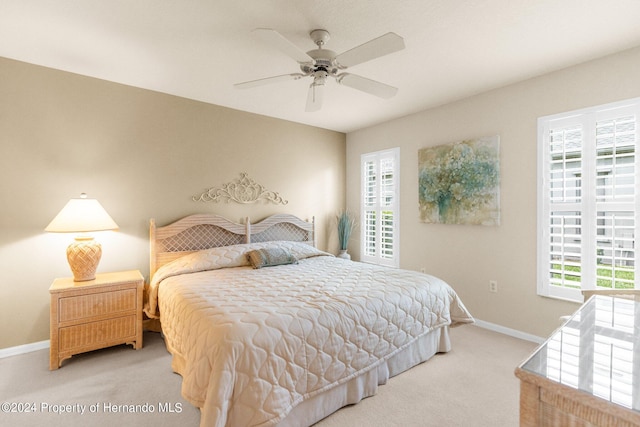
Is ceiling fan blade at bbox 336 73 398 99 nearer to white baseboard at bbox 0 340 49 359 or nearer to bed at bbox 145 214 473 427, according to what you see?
bed at bbox 145 214 473 427

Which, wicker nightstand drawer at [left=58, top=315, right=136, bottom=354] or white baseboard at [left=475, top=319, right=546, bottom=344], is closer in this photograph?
wicker nightstand drawer at [left=58, top=315, right=136, bottom=354]

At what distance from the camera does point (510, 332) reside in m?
3.21

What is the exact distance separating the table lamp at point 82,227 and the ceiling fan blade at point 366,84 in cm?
242

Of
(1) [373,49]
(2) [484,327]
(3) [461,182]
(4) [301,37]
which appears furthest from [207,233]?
(2) [484,327]

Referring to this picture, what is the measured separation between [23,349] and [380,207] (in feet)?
14.1

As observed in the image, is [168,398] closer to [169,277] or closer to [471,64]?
[169,277]

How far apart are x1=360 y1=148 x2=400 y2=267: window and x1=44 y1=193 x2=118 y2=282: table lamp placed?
3394 millimetres

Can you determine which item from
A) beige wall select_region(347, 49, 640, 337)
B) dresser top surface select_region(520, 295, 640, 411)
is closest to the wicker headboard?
beige wall select_region(347, 49, 640, 337)

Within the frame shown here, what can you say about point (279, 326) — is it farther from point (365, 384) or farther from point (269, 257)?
point (269, 257)

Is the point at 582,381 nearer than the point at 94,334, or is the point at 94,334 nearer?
the point at 582,381

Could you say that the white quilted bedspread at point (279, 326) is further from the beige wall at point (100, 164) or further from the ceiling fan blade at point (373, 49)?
the ceiling fan blade at point (373, 49)

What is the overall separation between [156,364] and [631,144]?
4.36 meters

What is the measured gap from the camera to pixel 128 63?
2764mm

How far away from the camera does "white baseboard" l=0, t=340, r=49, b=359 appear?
8.88 feet
